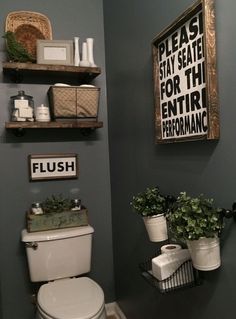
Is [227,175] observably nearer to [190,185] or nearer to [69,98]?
[190,185]

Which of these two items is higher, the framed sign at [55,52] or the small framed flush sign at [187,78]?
the framed sign at [55,52]

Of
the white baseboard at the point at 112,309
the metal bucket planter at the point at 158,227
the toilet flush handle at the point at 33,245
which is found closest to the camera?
the metal bucket planter at the point at 158,227

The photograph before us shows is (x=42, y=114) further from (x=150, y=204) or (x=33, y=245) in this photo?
(x=150, y=204)

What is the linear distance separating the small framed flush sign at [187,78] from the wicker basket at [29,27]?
3.08 feet

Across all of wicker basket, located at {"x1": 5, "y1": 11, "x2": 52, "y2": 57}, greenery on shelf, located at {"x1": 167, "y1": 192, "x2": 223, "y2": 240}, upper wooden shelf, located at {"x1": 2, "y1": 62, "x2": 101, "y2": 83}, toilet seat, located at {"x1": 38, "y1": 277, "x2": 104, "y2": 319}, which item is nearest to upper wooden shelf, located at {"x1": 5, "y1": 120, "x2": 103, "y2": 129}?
upper wooden shelf, located at {"x1": 2, "y1": 62, "x2": 101, "y2": 83}

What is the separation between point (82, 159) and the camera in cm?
218

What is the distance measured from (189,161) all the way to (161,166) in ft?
0.82

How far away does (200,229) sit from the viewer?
981 mm

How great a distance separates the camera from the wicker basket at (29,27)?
196 centimetres

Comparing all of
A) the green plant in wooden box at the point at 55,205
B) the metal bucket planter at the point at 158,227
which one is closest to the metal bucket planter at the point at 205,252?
the metal bucket planter at the point at 158,227

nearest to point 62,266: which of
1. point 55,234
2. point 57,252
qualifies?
point 57,252

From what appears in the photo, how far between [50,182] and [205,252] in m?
1.34

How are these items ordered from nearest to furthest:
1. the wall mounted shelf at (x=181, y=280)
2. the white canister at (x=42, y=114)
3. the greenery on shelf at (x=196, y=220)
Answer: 1. the greenery on shelf at (x=196, y=220)
2. the wall mounted shelf at (x=181, y=280)
3. the white canister at (x=42, y=114)

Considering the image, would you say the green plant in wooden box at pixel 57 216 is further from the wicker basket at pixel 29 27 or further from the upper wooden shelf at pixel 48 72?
the wicker basket at pixel 29 27
